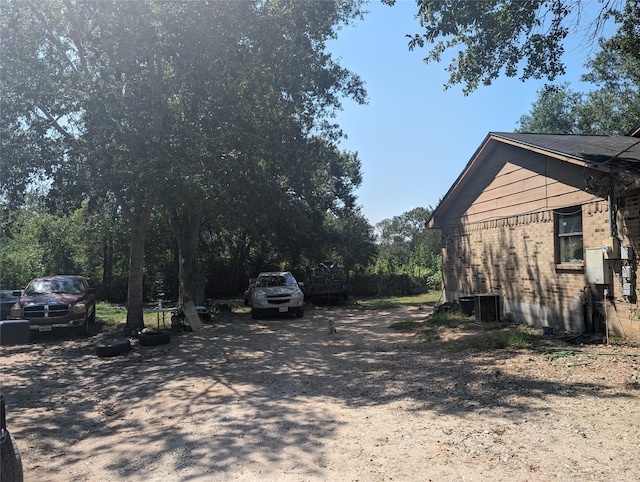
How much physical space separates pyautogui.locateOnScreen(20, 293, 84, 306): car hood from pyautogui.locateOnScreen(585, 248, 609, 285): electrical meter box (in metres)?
12.8

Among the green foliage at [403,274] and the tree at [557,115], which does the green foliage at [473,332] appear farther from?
the tree at [557,115]

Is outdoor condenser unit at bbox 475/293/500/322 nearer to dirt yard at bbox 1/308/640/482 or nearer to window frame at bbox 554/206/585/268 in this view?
window frame at bbox 554/206/585/268

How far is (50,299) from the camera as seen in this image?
12375 millimetres

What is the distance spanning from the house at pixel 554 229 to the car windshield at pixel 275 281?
6.06m

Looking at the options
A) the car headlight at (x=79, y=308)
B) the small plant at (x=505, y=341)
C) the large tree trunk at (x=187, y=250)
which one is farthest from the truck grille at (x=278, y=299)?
the small plant at (x=505, y=341)

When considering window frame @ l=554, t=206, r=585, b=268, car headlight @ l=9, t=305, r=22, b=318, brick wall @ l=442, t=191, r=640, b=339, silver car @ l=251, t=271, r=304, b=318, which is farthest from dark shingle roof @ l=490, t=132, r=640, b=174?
car headlight @ l=9, t=305, r=22, b=318

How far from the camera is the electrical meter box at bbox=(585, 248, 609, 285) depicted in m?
8.79

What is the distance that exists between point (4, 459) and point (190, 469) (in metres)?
1.54

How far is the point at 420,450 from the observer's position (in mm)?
4262

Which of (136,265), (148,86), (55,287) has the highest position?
(148,86)

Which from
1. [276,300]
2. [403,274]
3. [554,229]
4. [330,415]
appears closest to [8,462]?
[330,415]

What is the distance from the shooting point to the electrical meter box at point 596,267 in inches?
346

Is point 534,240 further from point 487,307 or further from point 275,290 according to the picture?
point 275,290

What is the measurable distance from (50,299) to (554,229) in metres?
13.2
